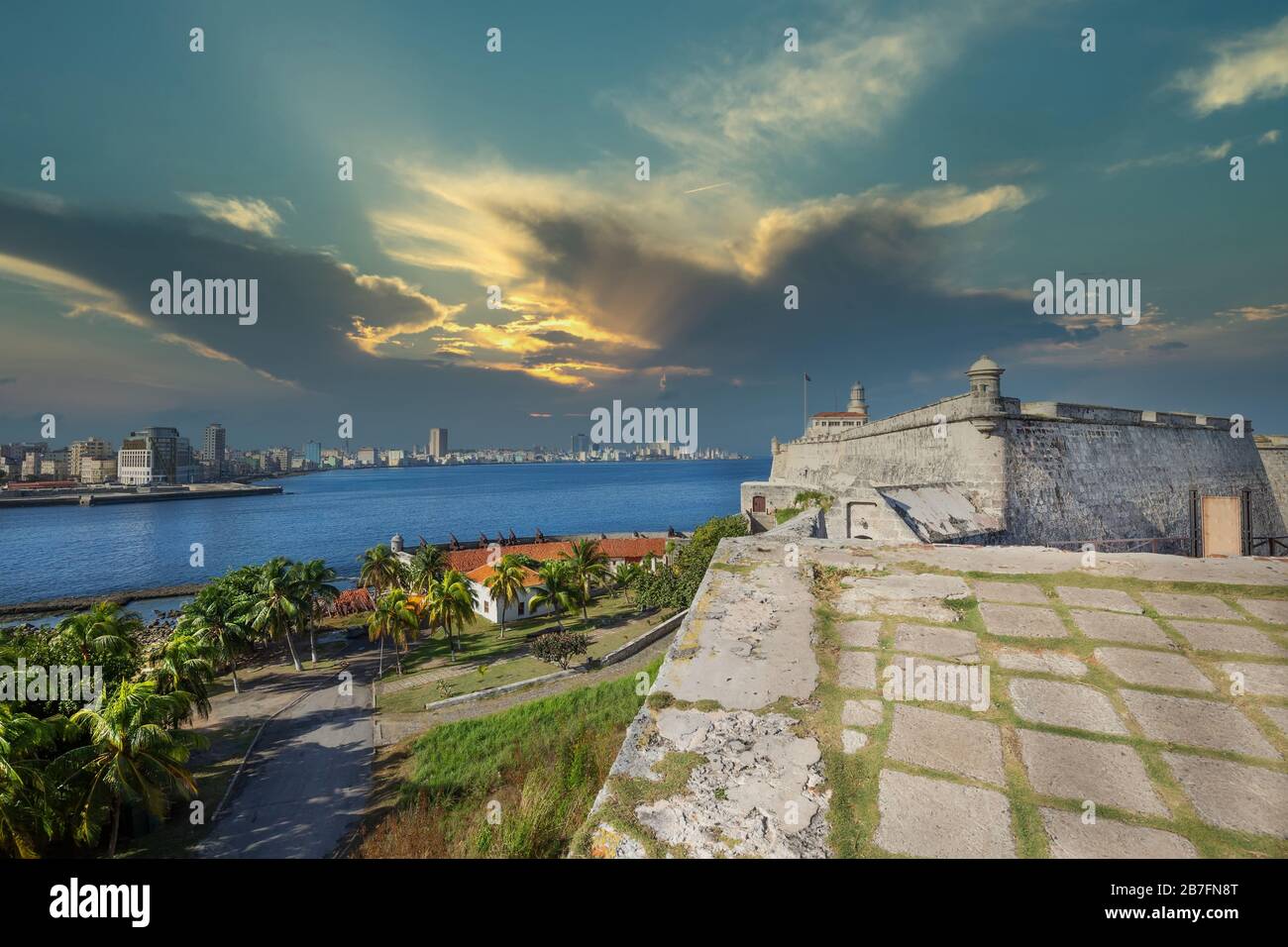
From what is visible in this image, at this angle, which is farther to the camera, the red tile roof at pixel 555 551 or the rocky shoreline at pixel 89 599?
the rocky shoreline at pixel 89 599

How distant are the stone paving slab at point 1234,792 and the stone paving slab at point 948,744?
30.2 inches

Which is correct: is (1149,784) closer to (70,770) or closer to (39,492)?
(70,770)

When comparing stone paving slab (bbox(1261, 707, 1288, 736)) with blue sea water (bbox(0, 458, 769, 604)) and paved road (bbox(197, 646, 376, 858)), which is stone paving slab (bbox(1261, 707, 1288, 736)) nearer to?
paved road (bbox(197, 646, 376, 858))

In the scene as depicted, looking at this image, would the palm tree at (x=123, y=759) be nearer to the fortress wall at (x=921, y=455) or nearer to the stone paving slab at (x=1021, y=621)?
the stone paving slab at (x=1021, y=621)

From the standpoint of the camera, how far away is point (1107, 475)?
81.7 feet

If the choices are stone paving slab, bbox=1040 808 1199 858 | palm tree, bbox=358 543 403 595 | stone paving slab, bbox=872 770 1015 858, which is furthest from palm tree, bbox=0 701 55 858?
palm tree, bbox=358 543 403 595

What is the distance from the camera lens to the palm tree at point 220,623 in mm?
27625

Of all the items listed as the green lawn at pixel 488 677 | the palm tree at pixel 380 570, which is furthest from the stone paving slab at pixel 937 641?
the palm tree at pixel 380 570

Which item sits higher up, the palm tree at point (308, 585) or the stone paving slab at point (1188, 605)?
the stone paving slab at point (1188, 605)

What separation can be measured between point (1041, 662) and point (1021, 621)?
488 mm

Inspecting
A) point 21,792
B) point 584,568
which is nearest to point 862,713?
point 21,792

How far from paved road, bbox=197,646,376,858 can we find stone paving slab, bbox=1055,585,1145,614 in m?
18.2

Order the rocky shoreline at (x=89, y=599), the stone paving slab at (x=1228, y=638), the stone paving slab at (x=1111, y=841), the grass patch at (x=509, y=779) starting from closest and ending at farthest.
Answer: the stone paving slab at (x=1111, y=841) → the stone paving slab at (x=1228, y=638) → the grass patch at (x=509, y=779) → the rocky shoreline at (x=89, y=599)
